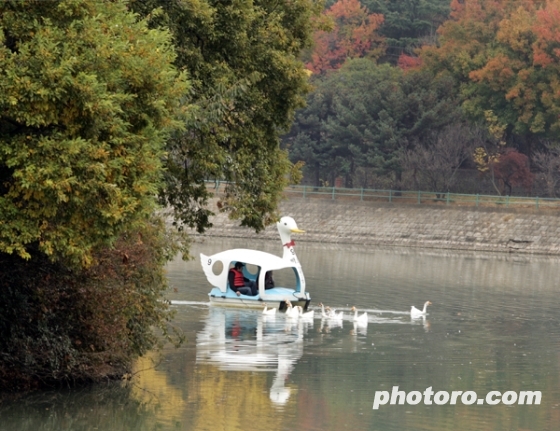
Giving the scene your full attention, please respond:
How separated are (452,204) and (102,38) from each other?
5084 cm

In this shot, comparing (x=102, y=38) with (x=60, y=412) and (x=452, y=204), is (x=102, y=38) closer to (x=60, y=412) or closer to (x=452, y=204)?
(x=60, y=412)

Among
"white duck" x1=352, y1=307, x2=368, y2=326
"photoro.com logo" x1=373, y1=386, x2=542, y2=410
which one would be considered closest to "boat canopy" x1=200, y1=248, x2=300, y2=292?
"white duck" x1=352, y1=307, x2=368, y2=326

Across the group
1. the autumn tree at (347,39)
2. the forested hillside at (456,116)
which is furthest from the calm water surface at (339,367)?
the autumn tree at (347,39)

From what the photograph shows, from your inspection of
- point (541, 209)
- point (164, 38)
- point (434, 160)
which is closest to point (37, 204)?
point (164, 38)

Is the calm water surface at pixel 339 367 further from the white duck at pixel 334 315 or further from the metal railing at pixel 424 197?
the metal railing at pixel 424 197

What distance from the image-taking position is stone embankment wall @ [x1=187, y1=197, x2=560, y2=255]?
190 ft

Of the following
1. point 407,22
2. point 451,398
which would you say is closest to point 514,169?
point 407,22

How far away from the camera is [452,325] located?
27766 millimetres

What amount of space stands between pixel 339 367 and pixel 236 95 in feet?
17.5

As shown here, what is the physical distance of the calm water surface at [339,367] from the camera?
1569 cm

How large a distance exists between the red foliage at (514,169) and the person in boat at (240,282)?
4019cm

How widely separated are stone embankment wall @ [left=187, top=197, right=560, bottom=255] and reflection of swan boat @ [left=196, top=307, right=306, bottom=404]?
104 feet

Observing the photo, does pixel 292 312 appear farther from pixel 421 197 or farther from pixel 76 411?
pixel 421 197

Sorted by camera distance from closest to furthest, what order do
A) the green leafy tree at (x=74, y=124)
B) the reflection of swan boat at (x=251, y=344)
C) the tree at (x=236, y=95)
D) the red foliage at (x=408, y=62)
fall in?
the green leafy tree at (x=74, y=124)
the tree at (x=236, y=95)
the reflection of swan boat at (x=251, y=344)
the red foliage at (x=408, y=62)
